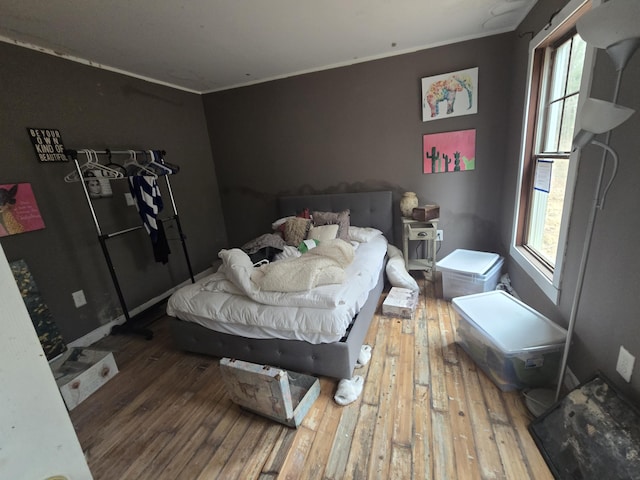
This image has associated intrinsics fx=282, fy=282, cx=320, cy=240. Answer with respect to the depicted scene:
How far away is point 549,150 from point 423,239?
127 cm

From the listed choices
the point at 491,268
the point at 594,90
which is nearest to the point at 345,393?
the point at 491,268

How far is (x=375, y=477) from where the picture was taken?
1268 mm

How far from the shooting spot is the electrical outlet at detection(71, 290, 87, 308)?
2.37 m

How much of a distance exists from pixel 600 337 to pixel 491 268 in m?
1.24

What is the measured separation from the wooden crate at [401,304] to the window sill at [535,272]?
89 centimetres

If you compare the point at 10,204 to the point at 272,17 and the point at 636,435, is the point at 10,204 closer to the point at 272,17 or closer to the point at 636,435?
the point at 272,17

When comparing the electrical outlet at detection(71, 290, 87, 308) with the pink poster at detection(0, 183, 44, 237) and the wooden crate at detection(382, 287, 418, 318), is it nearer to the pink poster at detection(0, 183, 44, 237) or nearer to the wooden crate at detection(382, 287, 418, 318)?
the pink poster at detection(0, 183, 44, 237)

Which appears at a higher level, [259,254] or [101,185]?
[101,185]

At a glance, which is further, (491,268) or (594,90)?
(491,268)

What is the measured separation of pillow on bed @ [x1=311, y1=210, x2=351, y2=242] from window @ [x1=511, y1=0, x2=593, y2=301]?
155 centimetres

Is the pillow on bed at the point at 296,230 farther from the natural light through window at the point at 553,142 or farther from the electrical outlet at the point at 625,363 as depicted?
the electrical outlet at the point at 625,363

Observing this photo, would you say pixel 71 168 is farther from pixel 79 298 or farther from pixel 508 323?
pixel 508 323

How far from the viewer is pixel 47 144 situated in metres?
2.19

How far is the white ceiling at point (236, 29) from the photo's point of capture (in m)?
1.80
